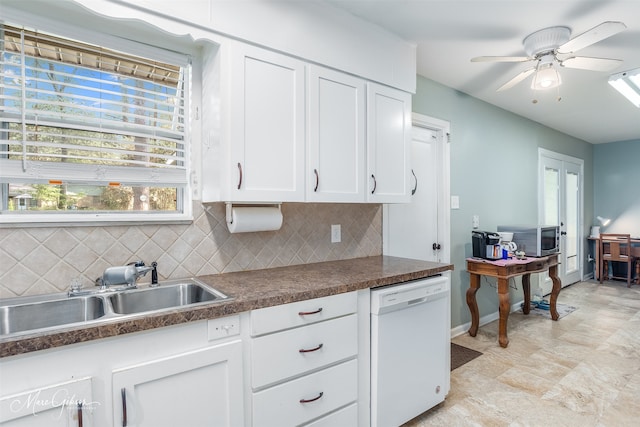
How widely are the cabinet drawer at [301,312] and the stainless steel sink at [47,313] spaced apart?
67cm

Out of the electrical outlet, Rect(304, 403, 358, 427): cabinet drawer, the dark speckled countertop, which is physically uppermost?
the electrical outlet

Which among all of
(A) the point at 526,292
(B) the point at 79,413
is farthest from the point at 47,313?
(A) the point at 526,292

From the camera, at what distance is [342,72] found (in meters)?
2.02

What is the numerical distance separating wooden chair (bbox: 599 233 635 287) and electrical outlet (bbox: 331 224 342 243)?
546 cm

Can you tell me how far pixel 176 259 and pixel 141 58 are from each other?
105 centimetres

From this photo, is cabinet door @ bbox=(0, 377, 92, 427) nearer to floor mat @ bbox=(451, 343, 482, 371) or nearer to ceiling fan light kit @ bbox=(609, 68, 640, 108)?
floor mat @ bbox=(451, 343, 482, 371)

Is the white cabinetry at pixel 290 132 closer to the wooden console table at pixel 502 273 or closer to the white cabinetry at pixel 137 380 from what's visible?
the white cabinetry at pixel 137 380

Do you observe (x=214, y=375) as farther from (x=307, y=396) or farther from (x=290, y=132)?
(x=290, y=132)

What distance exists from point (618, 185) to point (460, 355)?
5.25m

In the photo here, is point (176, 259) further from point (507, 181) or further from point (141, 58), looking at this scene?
point (507, 181)

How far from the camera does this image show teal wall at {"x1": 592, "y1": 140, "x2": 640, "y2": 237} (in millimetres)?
5742

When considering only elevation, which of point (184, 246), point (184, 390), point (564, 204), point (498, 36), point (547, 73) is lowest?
point (184, 390)

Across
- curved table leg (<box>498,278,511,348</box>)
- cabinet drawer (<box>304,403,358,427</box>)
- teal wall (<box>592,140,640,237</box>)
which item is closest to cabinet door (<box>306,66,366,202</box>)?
cabinet drawer (<box>304,403,358,427</box>)

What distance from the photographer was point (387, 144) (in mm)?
2246
